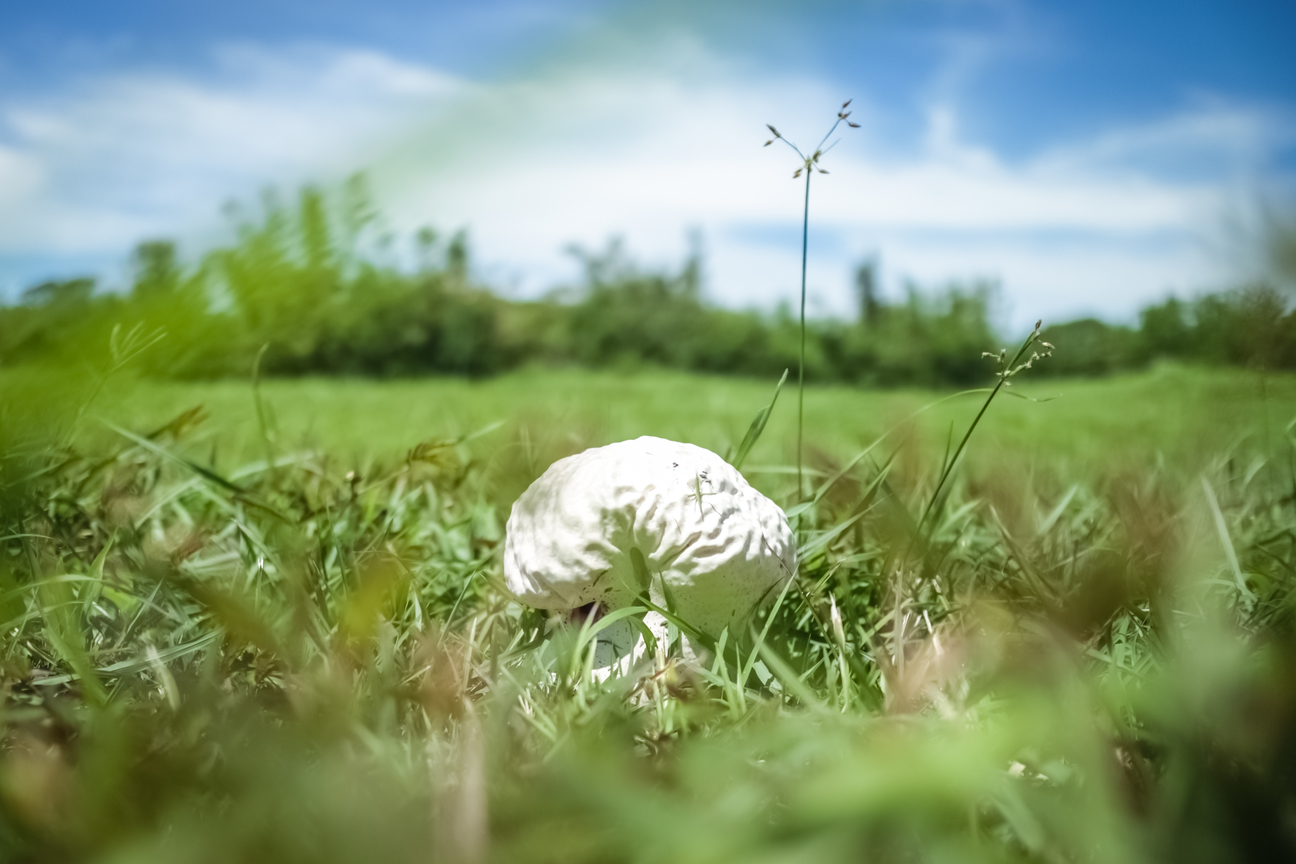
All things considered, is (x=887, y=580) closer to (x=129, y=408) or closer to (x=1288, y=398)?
(x=1288, y=398)

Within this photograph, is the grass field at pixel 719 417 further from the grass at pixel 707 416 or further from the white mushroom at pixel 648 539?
the white mushroom at pixel 648 539

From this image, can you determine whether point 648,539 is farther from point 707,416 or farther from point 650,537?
point 707,416

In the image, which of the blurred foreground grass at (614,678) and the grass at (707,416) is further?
the grass at (707,416)

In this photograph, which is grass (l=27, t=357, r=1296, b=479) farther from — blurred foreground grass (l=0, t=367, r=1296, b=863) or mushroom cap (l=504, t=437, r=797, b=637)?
mushroom cap (l=504, t=437, r=797, b=637)

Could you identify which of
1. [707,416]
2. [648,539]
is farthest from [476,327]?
[648,539]

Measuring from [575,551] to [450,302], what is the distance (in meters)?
8.29

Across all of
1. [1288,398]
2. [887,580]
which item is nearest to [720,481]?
[887,580]

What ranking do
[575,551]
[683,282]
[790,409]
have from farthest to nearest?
1. [683,282]
2. [790,409]
3. [575,551]

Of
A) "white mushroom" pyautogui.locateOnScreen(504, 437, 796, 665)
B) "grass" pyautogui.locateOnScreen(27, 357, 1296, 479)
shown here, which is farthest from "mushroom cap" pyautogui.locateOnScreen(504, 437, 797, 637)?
"grass" pyautogui.locateOnScreen(27, 357, 1296, 479)

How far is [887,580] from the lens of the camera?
4.67 feet

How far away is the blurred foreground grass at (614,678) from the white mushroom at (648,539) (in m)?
0.07

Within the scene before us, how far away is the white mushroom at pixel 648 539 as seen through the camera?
3.78 feet

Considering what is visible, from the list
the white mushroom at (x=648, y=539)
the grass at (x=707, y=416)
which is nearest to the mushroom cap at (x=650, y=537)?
the white mushroom at (x=648, y=539)

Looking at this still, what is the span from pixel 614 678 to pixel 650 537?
19cm
